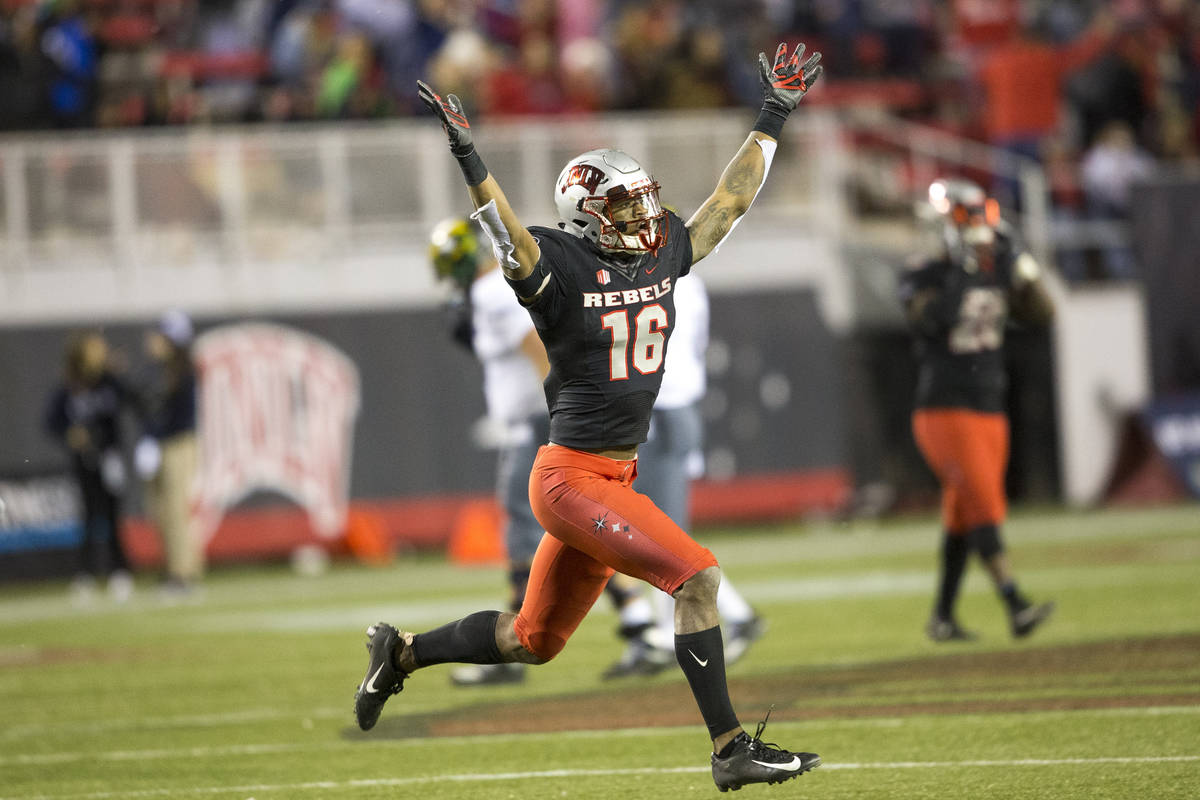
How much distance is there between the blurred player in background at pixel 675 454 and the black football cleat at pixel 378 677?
2.58m

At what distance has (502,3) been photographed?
21.1m

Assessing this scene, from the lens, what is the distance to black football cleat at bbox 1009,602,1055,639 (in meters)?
9.05

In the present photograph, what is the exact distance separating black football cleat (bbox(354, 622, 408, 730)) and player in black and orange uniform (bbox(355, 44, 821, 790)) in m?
0.23

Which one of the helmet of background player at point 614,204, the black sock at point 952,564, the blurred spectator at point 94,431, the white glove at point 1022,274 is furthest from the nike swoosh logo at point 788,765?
the blurred spectator at point 94,431

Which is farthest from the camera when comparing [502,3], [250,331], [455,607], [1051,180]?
[502,3]

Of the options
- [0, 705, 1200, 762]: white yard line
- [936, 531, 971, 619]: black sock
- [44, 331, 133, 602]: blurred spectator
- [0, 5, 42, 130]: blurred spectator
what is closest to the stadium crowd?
[0, 5, 42, 130]: blurred spectator

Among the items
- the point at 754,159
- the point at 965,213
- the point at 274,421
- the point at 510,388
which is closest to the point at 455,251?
the point at 510,388

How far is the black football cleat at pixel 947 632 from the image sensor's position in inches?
370

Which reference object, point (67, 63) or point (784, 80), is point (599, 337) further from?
point (67, 63)

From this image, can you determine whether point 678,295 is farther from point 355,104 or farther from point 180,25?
point 180,25

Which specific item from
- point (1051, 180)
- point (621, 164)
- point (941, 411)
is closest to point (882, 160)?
point (1051, 180)

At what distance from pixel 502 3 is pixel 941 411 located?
13.0 meters

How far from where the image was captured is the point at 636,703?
8062 mm

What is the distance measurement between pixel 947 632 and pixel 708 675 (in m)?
4.15
